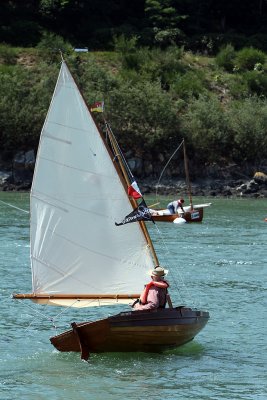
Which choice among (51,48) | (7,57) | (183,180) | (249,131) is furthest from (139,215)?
(7,57)

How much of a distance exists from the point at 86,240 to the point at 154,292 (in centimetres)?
256

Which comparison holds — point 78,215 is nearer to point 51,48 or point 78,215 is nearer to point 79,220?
point 79,220

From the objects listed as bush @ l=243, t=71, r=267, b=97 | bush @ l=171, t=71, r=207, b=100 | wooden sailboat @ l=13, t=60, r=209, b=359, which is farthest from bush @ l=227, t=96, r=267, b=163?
wooden sailboat @ l=13, t=60, r=209, b=359

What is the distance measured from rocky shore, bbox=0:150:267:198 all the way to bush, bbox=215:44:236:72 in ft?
79.5

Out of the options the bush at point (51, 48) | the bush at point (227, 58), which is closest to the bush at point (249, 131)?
the bush at point (227, 58)

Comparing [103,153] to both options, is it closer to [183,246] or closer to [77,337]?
[77,337]

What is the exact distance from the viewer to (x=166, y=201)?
303 feet

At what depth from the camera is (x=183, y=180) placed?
106 meters

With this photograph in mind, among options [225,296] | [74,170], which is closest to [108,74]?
[225,296]

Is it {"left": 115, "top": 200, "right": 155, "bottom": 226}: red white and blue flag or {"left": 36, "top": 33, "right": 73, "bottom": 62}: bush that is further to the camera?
{"left": 36, "top": 33, "right": 73, "bottom": 62}: bush

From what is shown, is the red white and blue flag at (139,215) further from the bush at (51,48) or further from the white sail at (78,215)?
the bush at (51,48)

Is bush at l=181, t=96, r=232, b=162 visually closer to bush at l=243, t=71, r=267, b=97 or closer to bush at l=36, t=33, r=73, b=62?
bush at l=243, t=71, r=267, b=97

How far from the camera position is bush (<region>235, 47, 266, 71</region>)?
13100cm

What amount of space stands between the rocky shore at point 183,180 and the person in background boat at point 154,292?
242 feet
